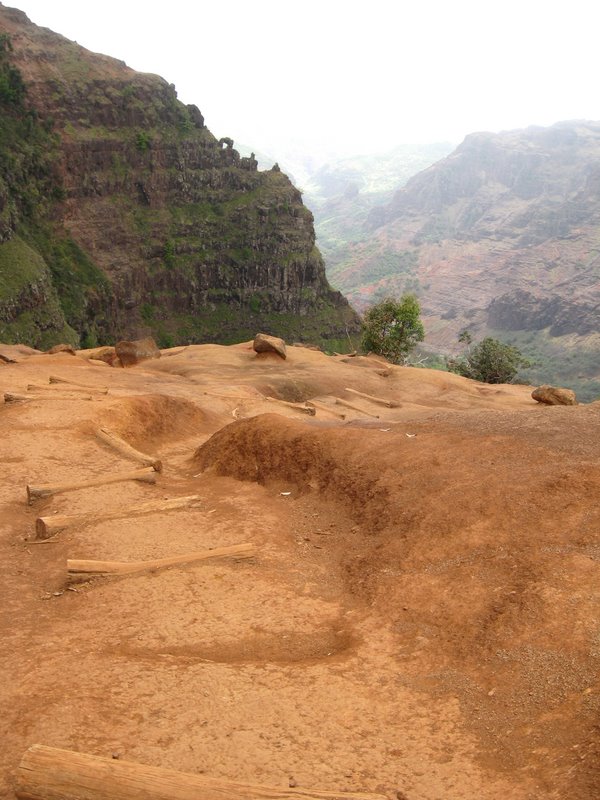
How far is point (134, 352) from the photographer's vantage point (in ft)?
119

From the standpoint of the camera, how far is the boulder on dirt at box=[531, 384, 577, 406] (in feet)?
87.6

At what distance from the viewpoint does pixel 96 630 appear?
29.0ft

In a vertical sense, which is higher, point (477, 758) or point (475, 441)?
point (475, 441)

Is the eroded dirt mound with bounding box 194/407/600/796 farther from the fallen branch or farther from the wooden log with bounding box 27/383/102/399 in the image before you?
the fallen branch

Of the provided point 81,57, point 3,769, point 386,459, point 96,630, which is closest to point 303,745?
point 3,769

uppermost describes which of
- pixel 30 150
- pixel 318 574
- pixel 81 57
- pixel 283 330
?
pixel 81 57

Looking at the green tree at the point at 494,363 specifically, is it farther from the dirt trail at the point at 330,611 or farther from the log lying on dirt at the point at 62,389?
the log lying on dirt at the point at 62,389

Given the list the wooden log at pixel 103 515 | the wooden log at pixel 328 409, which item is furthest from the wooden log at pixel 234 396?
the wooden log at pixel 103 515

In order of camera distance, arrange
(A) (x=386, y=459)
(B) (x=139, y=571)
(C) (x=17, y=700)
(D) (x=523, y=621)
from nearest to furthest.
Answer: (C) (x=17, y=700)
(D) (x=523, y=621)
(B) (x=139, y=571)
(A) (x=386, y=459)

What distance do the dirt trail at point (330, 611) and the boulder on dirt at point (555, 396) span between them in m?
10.2

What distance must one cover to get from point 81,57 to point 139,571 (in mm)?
91656

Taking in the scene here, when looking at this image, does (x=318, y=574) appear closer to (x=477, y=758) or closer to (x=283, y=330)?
(x=477, y=758)

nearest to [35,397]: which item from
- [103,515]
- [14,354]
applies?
[103,515]

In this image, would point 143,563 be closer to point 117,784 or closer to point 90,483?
point 90,483
